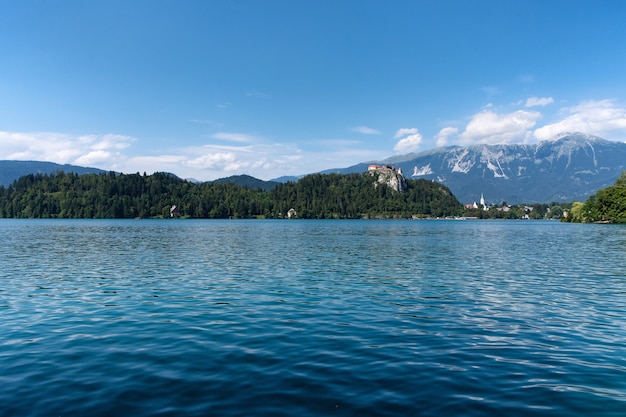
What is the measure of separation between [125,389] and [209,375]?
9.36 ft

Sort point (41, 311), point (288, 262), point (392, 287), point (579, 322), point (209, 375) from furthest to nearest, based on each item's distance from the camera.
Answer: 1. point (288, 262)
2. point (392, 287)
3. point (41, 311)
4. point (579, 322)
5. point (209, 375)

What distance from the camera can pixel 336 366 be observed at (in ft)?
56.9

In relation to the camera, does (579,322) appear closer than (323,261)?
Yes

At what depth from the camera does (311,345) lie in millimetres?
20484

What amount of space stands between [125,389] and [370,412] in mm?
8249

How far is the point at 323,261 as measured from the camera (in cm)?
5809

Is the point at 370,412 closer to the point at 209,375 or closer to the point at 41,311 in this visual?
the point at 209,375

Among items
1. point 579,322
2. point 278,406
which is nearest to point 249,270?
point 579,322

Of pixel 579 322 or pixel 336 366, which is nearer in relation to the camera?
pixel 336 366

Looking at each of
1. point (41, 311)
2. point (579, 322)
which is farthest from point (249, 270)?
point (579, 322)

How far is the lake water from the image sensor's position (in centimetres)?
1405

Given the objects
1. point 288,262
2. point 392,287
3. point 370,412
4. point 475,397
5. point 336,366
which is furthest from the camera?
point 288,262

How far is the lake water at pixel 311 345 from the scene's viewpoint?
1405cm

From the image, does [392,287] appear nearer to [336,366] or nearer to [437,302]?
[437,302]
